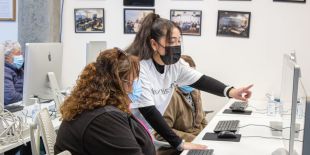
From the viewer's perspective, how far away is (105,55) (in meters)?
1.67

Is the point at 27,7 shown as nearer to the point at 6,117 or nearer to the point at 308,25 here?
the point at 6,117

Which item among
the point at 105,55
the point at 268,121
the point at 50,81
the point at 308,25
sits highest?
the point at 308,25

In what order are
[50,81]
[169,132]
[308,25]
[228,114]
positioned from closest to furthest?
[169,132], [50,81], [228,114], [308,25]

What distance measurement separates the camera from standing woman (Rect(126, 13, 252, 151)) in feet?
7.43

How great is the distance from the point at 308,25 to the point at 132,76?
259 centimetres

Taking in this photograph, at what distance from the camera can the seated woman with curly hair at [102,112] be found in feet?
5.10

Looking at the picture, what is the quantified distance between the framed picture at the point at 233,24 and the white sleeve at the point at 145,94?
183cm

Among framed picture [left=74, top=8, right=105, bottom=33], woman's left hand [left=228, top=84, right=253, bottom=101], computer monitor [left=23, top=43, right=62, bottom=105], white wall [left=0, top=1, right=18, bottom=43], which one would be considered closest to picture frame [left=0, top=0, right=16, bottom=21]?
white wall [left=0, top=1, right=18, bottom=43]

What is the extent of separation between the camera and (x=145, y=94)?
2.28 meters

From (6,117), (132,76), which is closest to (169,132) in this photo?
(132,76)

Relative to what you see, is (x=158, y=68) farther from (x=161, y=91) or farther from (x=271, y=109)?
(x=271, y=109)

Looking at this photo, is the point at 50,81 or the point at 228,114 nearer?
the point at 50,81

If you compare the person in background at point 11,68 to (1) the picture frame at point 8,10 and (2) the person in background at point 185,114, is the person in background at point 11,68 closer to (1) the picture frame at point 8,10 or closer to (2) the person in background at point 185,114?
(2) the person in background at point 185,114

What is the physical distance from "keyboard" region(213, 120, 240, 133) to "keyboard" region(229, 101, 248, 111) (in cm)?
52
